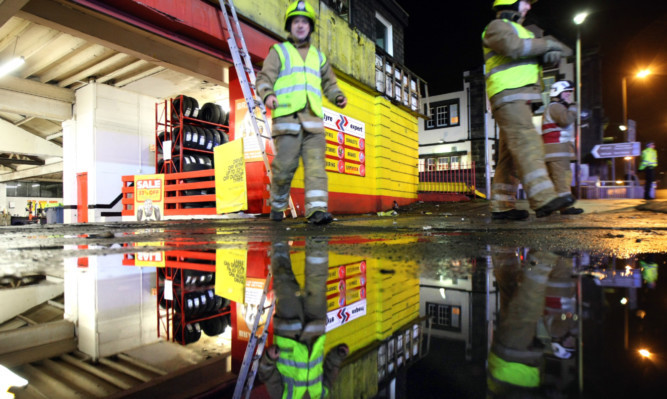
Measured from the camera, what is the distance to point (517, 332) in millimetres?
511

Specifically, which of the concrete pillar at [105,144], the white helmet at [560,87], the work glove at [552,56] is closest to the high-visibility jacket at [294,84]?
the work glove at [552,56]

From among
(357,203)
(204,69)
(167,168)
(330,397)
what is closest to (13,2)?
(204,69)

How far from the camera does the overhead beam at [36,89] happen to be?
9.34 meters

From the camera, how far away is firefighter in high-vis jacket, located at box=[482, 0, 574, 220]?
2840 mm

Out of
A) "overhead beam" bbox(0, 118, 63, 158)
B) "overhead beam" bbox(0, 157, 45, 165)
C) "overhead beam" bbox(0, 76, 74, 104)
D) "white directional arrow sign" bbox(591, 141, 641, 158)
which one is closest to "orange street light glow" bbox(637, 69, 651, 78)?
"white directional arrow sign" bbox(591, 141, 641, 158)

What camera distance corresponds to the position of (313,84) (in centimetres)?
356

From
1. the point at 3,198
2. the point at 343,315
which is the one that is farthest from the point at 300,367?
the point at 3,198

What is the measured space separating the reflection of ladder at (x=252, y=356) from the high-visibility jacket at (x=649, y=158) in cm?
1369

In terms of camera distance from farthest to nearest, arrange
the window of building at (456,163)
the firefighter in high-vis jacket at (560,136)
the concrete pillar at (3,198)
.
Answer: the concrete pillar at (3,198) < the window of building at (456,163) < the firefighter in high-vis jacket at (560,136)

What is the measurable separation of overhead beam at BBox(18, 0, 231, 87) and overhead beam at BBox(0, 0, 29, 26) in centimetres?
20

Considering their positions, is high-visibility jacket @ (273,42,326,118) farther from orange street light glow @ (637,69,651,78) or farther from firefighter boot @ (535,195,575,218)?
orange street light glow @ (637,69,651,78)

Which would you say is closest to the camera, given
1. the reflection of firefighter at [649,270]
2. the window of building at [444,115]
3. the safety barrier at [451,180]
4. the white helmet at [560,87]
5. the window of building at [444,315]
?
the window of building at [444,315]

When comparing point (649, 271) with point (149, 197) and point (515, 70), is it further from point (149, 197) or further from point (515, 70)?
point (149, 197)

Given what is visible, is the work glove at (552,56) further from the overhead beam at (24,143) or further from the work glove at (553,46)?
the overhead beam at (24,143)
